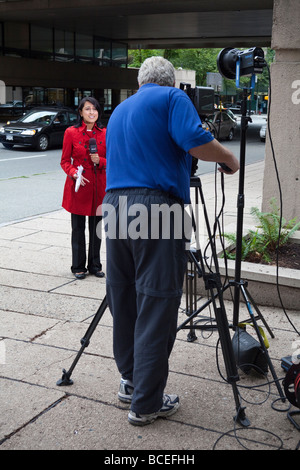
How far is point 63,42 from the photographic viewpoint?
36375 millimetres

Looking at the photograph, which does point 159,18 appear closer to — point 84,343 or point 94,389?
point 84,343

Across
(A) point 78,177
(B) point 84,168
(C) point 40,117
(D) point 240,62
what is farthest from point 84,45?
(D) point 240,62

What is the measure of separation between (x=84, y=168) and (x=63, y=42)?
108 ft

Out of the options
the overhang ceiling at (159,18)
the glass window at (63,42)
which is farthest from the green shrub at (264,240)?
the glass window at (63,42)

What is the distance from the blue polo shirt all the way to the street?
20.0 ft

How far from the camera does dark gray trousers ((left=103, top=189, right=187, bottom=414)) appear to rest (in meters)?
3.09

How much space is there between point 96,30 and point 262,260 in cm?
3367

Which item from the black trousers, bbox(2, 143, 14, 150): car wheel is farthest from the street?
the black trousers

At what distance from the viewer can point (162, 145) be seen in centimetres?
304

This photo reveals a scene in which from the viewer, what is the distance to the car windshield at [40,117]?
72.7 ft

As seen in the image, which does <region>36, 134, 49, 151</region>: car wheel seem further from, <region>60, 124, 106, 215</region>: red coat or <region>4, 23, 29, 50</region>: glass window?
<region>60, 124, 106, 215</region>: red coat
